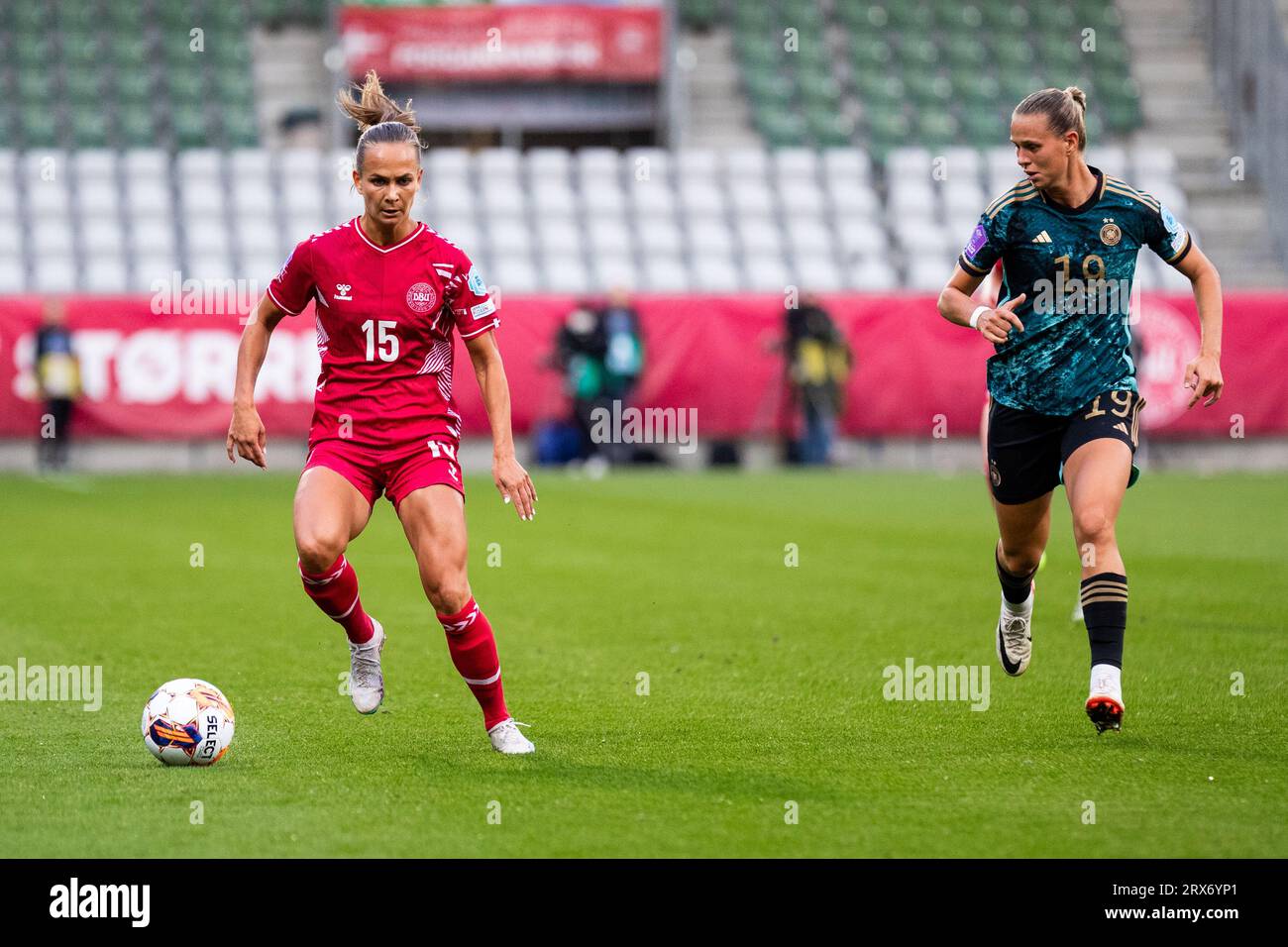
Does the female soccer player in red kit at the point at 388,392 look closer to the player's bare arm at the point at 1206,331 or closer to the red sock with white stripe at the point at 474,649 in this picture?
the red sock with white stripe at the point at 474,649

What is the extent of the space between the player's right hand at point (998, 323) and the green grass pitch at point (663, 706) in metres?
1.41

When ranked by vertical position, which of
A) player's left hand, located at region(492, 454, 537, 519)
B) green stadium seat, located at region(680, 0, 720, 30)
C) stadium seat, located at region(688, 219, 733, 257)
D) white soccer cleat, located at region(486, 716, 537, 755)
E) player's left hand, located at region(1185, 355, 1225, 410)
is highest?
green stadium seat, located at region(680, 0, 720, 30)

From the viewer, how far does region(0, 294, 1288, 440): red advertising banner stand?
22.7 metres

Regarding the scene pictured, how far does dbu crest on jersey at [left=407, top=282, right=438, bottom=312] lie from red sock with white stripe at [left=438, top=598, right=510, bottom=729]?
1.00 m

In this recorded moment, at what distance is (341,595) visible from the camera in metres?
6.38

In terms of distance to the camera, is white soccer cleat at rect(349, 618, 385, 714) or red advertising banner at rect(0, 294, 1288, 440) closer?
white soccer cleat at rect(349, 618, 385, 714)

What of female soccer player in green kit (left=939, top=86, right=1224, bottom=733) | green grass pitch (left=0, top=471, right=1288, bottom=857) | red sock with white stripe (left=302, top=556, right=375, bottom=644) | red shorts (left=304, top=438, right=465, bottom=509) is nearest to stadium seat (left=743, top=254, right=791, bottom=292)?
green grass pitch (left=0, top=471, right=1288, bottom=857)

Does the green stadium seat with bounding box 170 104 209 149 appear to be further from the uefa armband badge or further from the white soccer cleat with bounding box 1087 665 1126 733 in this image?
the white soccer cleat with bounding box 1087 665 1126 733

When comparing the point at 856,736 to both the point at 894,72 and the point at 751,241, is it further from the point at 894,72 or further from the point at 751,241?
the point at 894,72

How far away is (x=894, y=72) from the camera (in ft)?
98.5

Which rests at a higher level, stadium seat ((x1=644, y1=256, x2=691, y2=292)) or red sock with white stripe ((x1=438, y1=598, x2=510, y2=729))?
stadium seat ((x1=644, y1=256, x2=691, y2=292))

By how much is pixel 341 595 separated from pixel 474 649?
59 cm

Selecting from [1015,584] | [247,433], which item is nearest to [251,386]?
[247,433]

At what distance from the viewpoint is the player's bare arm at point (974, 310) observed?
6430 millimetres
